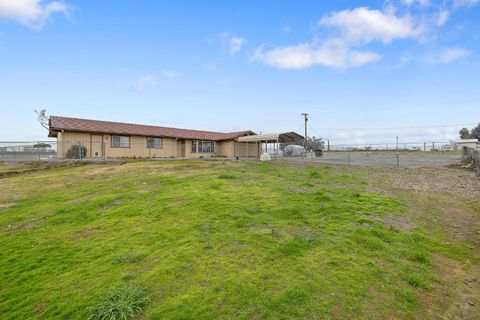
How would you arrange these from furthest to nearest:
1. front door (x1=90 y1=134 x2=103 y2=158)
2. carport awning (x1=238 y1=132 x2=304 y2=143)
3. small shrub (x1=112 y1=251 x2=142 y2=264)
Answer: carport awning (x1=238 y1=132 x2=304 y2=143), front door (x1=90 y1=134 x2=103 y2=158), small shrub (x1=112 y1=251 x2=142 y2=264)

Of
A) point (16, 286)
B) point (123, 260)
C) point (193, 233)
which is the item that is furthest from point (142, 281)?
point (16, 286)

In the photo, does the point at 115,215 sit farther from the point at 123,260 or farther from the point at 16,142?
the point at 16,142

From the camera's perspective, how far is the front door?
957 inches

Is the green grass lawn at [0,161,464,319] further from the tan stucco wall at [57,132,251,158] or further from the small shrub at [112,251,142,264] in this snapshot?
the tan stucco wall at [57,132,251,158]

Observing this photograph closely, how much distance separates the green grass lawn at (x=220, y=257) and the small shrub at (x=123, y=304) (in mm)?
31

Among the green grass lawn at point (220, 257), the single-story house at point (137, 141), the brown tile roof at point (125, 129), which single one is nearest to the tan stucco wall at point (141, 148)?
the single-story house at point (137, 141)

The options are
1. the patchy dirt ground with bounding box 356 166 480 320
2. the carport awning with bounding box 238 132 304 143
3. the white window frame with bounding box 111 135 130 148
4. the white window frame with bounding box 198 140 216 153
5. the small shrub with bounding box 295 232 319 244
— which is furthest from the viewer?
the white window frame with bounding box 198 140 216 153

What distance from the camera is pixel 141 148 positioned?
90.9 ft

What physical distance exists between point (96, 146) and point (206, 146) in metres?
12.5

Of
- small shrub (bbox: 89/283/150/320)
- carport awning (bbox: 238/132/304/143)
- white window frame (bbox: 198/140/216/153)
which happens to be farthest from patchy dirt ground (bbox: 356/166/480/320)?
white window frame (bbox: 198/140/216/153)

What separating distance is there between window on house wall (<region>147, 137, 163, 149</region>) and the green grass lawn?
20250mm

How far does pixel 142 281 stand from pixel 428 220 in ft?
21.6

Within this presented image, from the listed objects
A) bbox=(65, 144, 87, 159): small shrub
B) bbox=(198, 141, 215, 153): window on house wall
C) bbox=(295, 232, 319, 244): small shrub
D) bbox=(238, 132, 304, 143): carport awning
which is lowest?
bbox=(295, 232, 319, 244): small shrub

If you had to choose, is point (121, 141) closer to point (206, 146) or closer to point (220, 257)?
point (206, 146)
